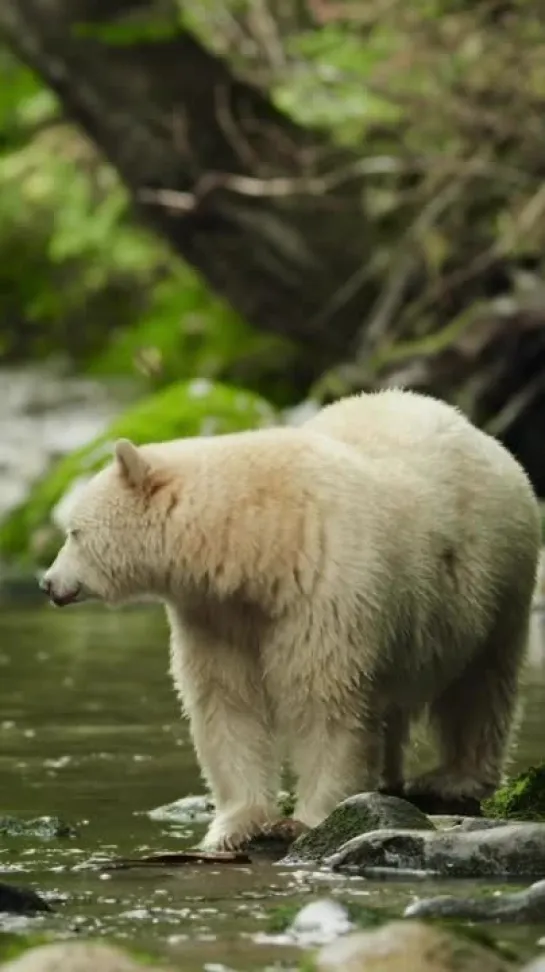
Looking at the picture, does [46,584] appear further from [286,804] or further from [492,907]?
[492,907]

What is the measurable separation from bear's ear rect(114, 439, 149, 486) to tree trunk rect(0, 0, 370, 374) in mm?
10562

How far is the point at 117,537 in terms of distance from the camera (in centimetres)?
652

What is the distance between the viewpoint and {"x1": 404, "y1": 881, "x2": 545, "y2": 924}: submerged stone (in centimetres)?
479

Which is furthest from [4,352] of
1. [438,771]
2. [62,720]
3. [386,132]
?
[438,771]

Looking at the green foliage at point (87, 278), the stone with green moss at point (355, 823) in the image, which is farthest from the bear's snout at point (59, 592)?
the green foliage at point (87, 278)

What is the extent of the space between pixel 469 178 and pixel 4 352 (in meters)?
10.7

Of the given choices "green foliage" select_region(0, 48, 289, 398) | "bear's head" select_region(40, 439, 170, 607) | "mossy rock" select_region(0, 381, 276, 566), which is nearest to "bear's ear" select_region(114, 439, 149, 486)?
"bear's head" select_region(40, 439, 170, 607)

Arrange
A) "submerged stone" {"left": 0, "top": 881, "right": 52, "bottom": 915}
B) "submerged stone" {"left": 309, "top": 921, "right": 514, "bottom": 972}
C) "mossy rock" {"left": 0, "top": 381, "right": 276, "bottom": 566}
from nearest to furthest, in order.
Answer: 1. "submerged stone" {"left": 309, "top": 921, "right": 514, "bottom": 972}
2. "submerged stone" {"left": 0, "top": 881, "right": 52, "bottom": 915}
3. "mossy rock" {"left": 0, "top": 381, "right": 276, "bottom": 566}

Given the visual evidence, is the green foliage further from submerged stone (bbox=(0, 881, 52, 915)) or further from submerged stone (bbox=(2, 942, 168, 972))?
submerged stone (bbox=(2, 942, 168, 972))

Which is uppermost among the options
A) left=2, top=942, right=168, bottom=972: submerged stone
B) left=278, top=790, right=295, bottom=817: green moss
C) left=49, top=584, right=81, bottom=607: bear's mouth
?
left=2, top=942, right=168, bottom=972: submerged stone

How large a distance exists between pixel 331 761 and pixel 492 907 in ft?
5.23

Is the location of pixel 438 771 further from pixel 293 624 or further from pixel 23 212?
pixel 23 212

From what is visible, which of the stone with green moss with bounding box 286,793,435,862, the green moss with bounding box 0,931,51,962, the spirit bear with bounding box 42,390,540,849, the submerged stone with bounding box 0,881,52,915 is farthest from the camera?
the spirit bear with bounding box 42,390,540,849

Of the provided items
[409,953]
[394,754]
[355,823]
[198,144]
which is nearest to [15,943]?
[409,953]
